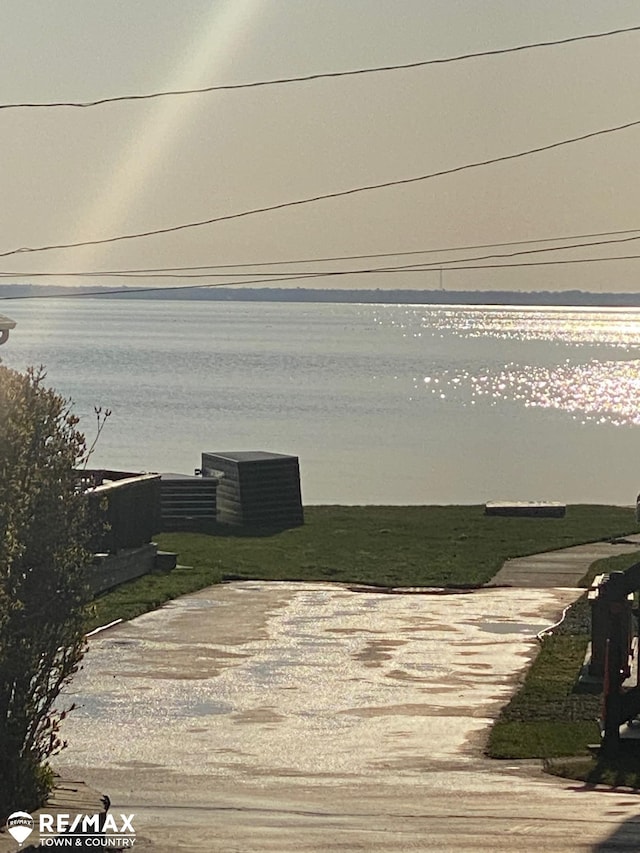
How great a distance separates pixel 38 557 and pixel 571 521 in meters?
28.1

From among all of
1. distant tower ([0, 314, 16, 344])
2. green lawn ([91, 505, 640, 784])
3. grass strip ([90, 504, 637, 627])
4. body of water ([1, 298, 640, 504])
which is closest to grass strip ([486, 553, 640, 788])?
green lawn ([91, 505, 640, 784])

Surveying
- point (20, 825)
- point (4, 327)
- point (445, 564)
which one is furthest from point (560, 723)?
point (4, 327)

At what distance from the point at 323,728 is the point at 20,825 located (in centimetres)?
581

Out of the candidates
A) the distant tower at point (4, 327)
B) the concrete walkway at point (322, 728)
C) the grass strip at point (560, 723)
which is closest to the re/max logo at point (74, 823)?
the concrete walkway at point (322, 728)

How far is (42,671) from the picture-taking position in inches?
362

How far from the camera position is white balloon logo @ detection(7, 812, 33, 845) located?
27.8 feet

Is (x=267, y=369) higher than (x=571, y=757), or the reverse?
(x=267, y=369)

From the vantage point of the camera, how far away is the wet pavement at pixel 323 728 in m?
9.77

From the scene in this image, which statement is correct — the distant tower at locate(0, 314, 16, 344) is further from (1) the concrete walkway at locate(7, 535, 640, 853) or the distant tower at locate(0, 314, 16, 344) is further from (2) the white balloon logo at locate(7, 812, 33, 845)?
(2) the white balloon logo at locate(7, 812, 33, 845)

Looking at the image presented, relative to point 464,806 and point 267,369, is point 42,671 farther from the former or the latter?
point 267,369

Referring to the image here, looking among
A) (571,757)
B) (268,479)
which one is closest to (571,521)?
(268,479)

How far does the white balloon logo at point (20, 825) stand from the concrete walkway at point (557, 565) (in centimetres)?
1648

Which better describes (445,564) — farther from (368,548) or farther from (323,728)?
(323,728)

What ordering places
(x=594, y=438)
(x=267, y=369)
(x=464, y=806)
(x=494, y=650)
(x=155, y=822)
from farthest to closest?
1. (x=267, y=369)
2. (x=594, y=438)
3. (x=494, y=650)
4. (x=464, y=806)
5. (x=155, y=822)
